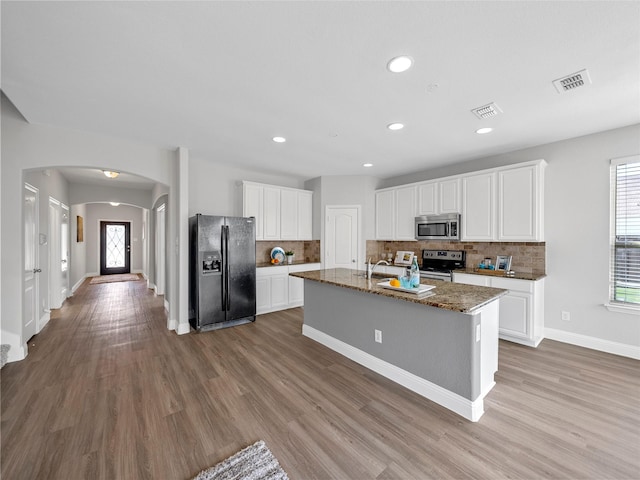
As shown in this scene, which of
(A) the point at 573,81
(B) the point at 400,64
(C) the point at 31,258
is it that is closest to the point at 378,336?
(B) the point at 400,64

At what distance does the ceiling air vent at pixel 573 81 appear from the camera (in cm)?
204

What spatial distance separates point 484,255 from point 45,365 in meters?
5.83

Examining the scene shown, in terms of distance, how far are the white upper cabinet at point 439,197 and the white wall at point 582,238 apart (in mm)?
1025

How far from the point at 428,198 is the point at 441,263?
3.86 feet

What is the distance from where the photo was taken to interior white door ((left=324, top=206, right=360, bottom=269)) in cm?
535

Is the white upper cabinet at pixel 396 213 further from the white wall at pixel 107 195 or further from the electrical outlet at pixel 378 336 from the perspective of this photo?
the white wall at pixel 107 195

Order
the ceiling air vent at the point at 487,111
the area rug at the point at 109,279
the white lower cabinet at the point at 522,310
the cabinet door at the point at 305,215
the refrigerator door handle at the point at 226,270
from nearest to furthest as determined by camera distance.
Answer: the ceiling air vent at the point at 487,111, the white lower cabinet at the point at 522,310, the refrigerator door handle at the point at 226,270, the cabinet door at the point at 305,215, the area rug at the point at 109,279

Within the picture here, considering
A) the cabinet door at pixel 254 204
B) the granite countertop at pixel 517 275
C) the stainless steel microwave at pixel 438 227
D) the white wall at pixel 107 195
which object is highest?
the white wall at pixel 107 195

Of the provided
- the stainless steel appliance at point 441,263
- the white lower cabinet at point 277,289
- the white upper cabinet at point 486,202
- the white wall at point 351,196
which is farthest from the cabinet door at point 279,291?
the stainless steel appliance at point 441,263

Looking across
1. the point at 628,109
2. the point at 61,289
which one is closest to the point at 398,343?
the point at 628,109

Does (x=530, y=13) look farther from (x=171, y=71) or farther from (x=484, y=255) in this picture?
(x=484, y=255)

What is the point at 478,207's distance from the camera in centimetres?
396

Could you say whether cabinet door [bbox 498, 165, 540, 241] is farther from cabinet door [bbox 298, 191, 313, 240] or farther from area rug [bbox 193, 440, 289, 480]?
area rug [bbox 193, 440, 289, 480]

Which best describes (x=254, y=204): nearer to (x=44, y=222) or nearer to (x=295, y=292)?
(x=295, y=292)
